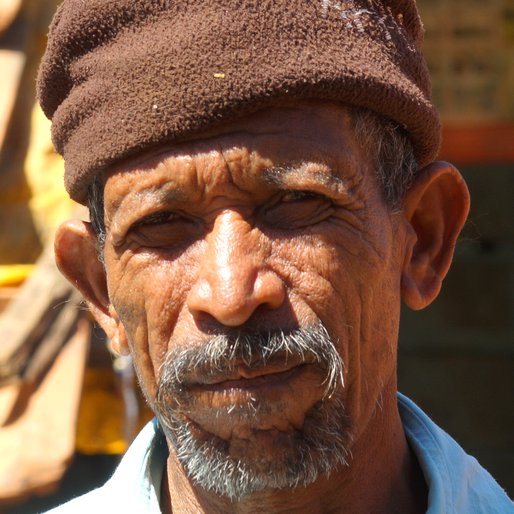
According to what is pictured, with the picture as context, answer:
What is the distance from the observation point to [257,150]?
1951 mm

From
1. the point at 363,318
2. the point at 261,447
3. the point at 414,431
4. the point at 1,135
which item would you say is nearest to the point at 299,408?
the point at 261,447

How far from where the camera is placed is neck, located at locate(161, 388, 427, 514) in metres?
2.08

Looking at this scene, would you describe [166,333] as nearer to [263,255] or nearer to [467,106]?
[263,255]

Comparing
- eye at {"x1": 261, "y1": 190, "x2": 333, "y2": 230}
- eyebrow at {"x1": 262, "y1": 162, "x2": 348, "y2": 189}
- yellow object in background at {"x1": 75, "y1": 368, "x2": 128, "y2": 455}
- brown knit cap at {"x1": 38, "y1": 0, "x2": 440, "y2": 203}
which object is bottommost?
yellow object in background at {"x1": 75, "y1": 368, "x2": 128, "y2": 455}

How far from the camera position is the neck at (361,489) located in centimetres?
208

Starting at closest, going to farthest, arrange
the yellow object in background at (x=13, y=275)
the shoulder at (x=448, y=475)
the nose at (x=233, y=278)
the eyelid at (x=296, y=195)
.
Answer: the nose at (x=233, y=278), the eyelid at (x=296, y=195), the shoulder at (x=448, y=475), the yellow object in background at (x=13, y=275)

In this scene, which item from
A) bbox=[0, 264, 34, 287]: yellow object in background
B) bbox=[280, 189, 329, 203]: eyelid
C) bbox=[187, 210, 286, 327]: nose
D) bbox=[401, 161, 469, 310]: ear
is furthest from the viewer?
bbox=[0, 264, 34, 287]: yellow object in background

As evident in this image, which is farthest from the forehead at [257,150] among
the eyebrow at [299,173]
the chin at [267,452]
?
the chin at [267,452]

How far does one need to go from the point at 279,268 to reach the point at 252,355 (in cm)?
17

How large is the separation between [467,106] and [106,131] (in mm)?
3007

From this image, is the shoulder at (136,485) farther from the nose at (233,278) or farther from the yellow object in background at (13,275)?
the yellow object in background at (13,275)

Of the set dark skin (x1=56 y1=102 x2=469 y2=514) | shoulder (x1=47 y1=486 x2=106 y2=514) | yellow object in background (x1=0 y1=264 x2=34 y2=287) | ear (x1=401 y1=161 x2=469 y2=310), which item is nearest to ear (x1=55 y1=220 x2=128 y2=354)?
dark skin (x1=56 y1=102 x2=469 y2=514)

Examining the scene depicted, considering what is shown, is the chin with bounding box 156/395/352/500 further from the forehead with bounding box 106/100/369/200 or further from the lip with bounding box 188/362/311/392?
the forehead with bounding box 106/100/369/200

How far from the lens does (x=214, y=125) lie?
195 cm
